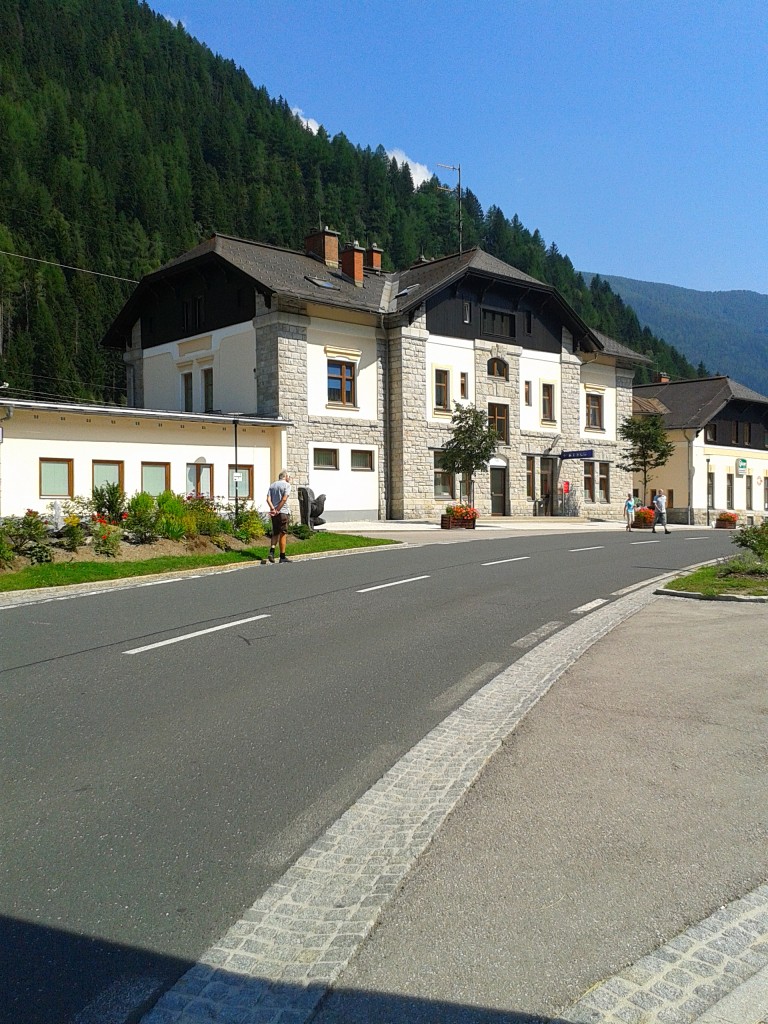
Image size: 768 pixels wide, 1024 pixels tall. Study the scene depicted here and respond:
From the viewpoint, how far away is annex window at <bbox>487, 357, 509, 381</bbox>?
47.0m

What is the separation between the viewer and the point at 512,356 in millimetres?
47875

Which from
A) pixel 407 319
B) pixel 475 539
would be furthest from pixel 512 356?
pixel 475 539

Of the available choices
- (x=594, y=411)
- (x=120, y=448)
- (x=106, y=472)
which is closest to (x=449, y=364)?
(x=594, y=411)

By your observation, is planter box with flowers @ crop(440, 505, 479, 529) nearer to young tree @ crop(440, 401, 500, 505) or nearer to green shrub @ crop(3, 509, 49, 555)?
young tree @ crop(440, 401, 500, 505)

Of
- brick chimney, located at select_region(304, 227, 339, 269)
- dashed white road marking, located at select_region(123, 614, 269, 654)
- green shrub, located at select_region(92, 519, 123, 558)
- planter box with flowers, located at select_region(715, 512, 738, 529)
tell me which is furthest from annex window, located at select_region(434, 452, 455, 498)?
dashed white road marking, located at select_region(123, 614, 269, 654)

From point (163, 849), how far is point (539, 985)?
1.92 m

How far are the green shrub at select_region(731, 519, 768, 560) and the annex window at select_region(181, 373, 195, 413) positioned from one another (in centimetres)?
3081

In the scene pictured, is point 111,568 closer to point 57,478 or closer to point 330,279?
point 57,478

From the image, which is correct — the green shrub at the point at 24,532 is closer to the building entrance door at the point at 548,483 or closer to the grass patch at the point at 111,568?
the grass patch at the point at 111,568

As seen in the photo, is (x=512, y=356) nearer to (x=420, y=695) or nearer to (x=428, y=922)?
(x=420, y=695)

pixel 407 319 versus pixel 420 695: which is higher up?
pixel 407 319

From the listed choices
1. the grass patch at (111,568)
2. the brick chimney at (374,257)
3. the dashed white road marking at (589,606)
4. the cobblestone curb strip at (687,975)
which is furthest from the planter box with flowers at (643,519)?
the cobblestone curb strip at (687,975)

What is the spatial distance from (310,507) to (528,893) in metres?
26.8

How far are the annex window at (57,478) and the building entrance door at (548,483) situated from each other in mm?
26799
